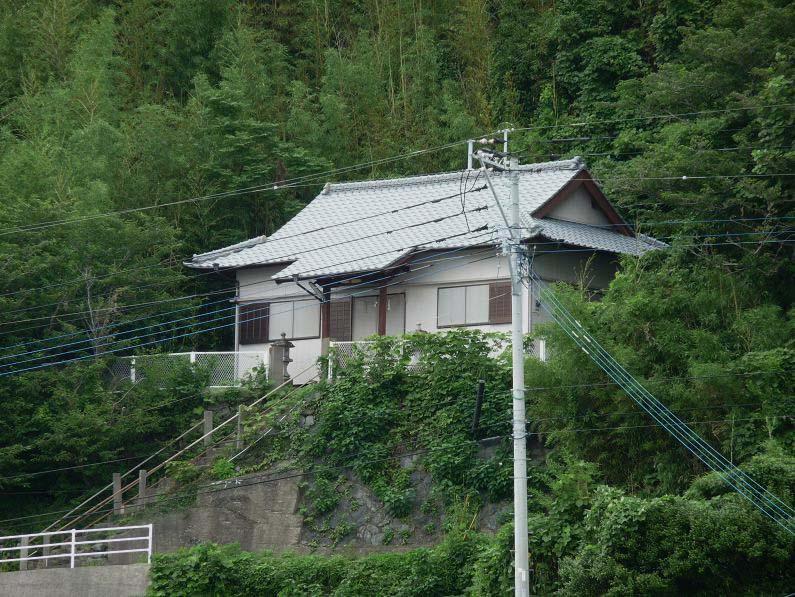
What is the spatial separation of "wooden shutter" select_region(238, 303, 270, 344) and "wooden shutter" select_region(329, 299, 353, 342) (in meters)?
2.52

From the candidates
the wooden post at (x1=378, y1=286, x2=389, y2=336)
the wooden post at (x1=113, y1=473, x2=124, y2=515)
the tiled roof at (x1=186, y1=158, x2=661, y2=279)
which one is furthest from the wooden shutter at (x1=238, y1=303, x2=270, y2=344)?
the wooden post at (x1=113, y1=473, x2=124, y2=515)

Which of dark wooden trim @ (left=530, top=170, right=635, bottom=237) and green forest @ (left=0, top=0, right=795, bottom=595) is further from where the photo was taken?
dark wooden trim @ (left=530, top=170, right=635, bottom=237)

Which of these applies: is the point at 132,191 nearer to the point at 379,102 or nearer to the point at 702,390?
Answer: the point at 379,102

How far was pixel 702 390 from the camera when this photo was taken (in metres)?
22.1

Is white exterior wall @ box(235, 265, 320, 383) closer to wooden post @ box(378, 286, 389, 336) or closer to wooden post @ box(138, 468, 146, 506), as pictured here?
wooden post @ box(378, 286, 389, 336)

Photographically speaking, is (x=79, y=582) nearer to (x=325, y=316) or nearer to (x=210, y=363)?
(x=210, y=363)

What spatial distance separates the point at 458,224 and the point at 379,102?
41.4 feet

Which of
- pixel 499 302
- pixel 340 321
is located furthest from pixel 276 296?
pixel 499 302

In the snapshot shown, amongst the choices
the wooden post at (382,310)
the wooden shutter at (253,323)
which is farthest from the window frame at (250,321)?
the wooden post at (382,310)

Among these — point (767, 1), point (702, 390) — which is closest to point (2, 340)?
point (702, 390)

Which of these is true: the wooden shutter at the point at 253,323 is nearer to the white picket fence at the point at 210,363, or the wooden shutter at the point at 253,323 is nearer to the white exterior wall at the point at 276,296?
the white exterior wall at the point at 276,296

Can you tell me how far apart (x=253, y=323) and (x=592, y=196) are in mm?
9971

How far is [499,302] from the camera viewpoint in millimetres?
29125

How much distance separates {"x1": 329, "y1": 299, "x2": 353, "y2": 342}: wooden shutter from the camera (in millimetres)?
31672
